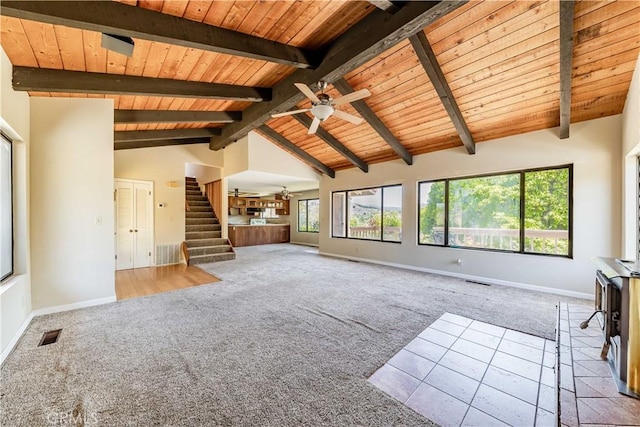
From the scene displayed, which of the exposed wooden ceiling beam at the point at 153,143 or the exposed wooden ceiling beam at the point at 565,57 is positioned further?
the exposed wooden ceiling beam at the point at 153,143

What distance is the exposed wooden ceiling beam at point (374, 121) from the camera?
4.17 m

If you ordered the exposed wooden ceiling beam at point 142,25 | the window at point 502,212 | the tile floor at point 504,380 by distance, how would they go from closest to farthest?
the tile floor at point 504,380 → the exposed wooden ceiling beam at point 142,25 → the window at point 502,212

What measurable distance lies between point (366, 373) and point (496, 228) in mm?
4425

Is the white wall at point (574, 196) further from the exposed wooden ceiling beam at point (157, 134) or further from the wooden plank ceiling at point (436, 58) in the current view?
the exposed wooden ceiling beam at point (157, 134)

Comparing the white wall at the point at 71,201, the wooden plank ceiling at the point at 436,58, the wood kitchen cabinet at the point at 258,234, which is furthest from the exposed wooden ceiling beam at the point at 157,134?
the wood kitchen cabinet at the point at 258,234

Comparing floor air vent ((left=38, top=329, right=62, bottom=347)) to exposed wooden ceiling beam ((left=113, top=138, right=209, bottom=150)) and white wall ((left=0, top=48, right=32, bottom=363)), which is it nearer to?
white wall ((left=0, top=48, right=32, bottom=363))

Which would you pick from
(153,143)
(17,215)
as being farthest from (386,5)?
(153,143)

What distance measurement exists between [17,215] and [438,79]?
5.64m

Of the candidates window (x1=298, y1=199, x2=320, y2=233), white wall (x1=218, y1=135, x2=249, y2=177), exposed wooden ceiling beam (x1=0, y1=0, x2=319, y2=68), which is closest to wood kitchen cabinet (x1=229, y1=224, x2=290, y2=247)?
window (x1=298, y1=199, x2=320, y2=233)

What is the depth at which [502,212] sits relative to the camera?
16.7 ft

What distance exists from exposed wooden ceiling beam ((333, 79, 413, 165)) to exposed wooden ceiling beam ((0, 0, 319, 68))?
1.26m

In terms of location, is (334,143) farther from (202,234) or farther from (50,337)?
(50,337)

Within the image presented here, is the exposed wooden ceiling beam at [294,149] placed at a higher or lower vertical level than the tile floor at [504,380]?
higher

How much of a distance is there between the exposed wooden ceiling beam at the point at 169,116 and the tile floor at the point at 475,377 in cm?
519
